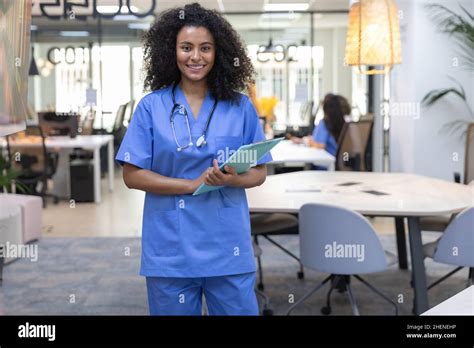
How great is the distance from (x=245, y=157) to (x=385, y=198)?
1.98m

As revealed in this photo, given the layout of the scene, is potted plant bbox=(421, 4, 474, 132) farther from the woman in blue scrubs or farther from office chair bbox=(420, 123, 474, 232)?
the woman in blue scrubs

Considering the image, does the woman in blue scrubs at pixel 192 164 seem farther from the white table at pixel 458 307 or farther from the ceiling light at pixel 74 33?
the ceiling light at pixel 74 33

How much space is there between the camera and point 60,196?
29.8 feet

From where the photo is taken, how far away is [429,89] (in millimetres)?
7145

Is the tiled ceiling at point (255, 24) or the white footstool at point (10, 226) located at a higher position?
the tiled ceiling at point (255, 24)

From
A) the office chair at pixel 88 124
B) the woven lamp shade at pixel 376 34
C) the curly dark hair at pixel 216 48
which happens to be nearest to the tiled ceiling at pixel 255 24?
the office chair at pixel 88 124

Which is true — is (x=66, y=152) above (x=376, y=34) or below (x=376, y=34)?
below

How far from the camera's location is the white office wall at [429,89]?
23.0 feet

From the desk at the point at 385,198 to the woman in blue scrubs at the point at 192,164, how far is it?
4.61 feet

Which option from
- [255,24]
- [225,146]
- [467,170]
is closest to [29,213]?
[467,170]

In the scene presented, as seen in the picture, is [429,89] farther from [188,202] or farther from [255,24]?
[188,202]

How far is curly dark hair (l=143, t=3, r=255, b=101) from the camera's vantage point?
2.00 meters

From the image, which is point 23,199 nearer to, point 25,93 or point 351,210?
point 351,210

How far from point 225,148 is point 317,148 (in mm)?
4821
